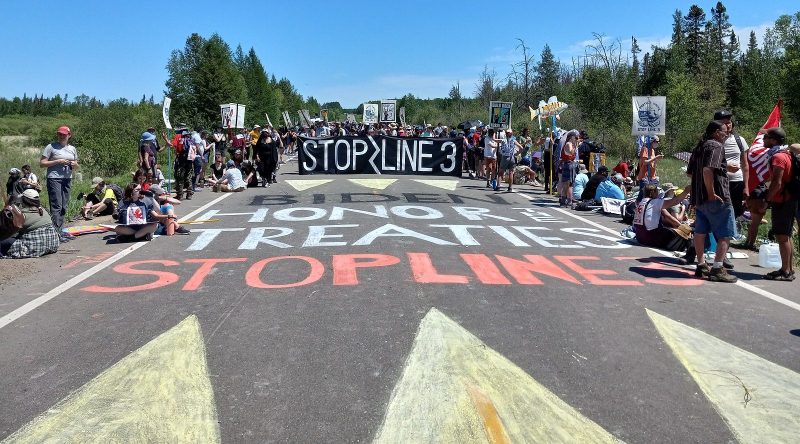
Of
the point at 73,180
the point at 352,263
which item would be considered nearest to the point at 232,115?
the point at 73,180

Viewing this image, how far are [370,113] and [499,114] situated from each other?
79.1ft

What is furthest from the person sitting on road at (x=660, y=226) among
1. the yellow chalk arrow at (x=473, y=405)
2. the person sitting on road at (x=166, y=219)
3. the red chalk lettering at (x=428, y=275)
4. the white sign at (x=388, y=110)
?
the white sign at (x=388, y=110)

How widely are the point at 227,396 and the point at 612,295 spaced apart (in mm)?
4290

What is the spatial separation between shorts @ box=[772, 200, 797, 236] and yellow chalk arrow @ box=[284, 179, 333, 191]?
12.6m

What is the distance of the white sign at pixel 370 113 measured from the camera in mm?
45094

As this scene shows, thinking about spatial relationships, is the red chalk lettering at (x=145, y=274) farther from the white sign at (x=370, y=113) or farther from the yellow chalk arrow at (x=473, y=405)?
the white sign at (x=370, y=113)

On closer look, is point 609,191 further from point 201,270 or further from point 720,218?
point 201,270

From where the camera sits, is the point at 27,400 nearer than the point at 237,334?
Yes

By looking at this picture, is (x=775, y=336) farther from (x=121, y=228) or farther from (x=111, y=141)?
(x=111, y=141)

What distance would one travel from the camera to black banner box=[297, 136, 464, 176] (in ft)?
76.6

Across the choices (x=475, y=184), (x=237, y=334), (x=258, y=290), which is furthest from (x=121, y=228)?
(x=475, y=184)

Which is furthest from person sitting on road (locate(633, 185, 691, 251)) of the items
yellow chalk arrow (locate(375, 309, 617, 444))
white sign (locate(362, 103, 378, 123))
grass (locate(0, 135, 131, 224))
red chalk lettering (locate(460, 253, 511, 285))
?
white sign (locate(362, 103, 378, 123))

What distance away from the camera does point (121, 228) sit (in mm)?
9930

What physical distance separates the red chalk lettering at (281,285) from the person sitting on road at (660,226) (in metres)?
5.15
